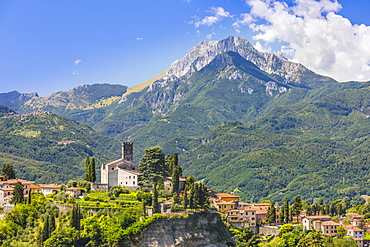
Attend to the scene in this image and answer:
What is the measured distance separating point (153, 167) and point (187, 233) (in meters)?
20.5

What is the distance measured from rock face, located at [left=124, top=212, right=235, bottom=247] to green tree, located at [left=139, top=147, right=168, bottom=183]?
52.2 ft

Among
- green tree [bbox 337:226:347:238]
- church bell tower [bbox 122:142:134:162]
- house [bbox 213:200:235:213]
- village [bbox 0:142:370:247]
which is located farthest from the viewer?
church bell tower [bbox 122:142:134:162]

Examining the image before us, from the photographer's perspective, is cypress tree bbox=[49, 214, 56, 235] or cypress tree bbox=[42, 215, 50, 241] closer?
cypress tree bbox=[42, 215, 50, 241]

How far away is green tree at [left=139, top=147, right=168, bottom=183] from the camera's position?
113875 millimetres

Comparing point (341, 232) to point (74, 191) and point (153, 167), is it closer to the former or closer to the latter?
point (153, 167)

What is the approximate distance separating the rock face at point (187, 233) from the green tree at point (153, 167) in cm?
1590

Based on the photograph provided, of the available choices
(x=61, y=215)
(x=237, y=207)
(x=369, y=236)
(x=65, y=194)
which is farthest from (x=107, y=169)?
(x=369, y=236)

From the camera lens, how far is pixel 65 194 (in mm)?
104625

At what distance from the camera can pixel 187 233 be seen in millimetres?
99125

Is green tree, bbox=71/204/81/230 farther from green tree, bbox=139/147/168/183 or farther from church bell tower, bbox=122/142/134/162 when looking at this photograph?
church bell tower, bbox=122/142/134/162

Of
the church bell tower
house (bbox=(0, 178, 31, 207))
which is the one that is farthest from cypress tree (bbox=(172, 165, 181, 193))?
house (bbox=(0, 178, 31, 207))

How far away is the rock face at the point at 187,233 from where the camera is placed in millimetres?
94000

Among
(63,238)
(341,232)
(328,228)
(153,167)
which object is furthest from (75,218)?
(341,232)

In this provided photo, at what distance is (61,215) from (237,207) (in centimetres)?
3991
